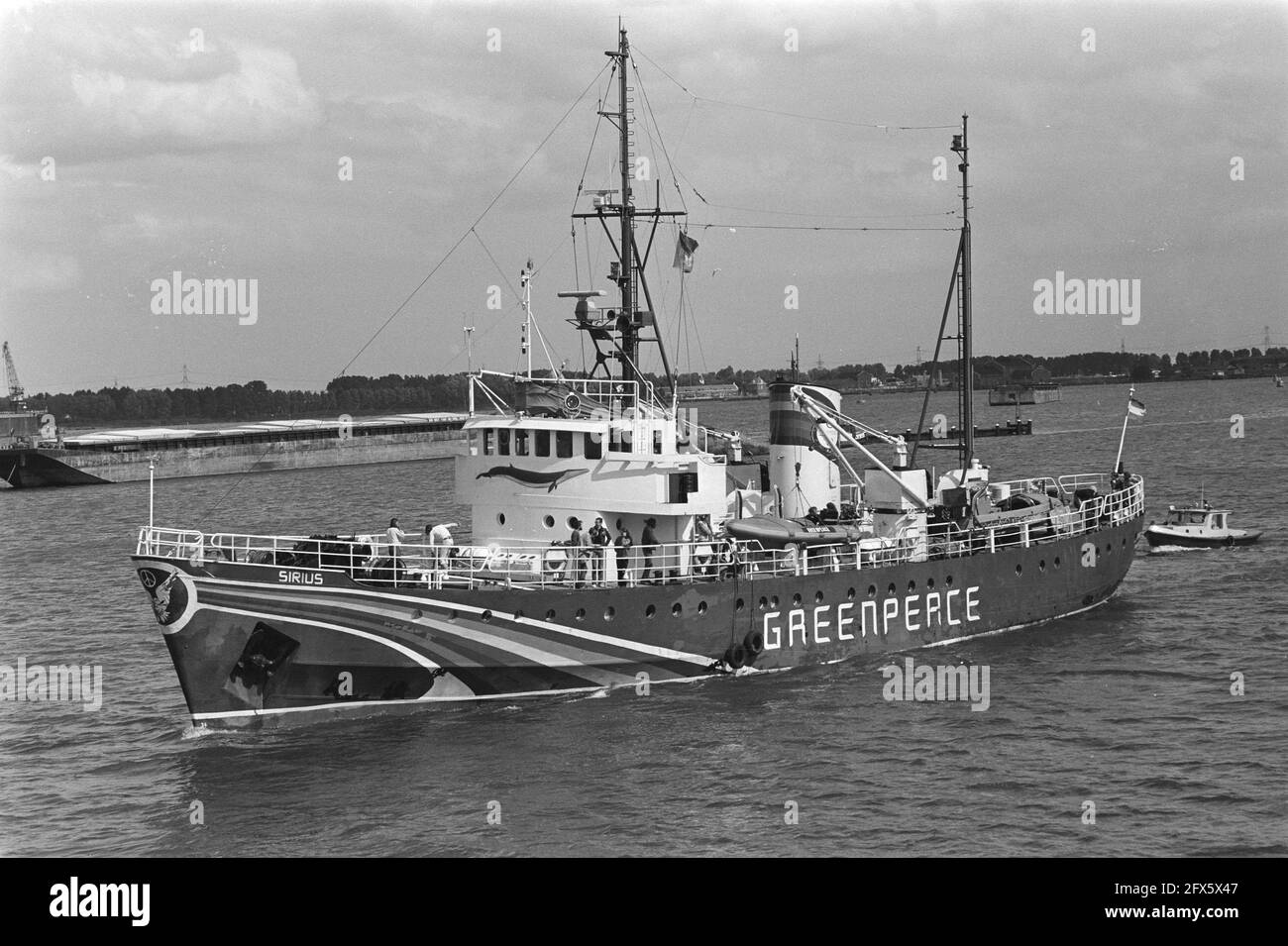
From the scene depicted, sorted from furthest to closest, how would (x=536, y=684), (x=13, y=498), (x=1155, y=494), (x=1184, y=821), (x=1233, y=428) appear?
1. (x=1233, y=428)
2. (x=13, y=498)
3. (x=1155, y=494)
4. (x=536, y=684)
5. (x=1184, y=821)

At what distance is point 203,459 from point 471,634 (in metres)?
87.2

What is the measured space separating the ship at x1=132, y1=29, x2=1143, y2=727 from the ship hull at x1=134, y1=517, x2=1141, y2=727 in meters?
0.04

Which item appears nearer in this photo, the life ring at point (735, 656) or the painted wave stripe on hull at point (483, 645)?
the painted wave stripe on hull at point (483, 645)

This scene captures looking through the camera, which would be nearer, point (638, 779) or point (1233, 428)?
point (638, 779)

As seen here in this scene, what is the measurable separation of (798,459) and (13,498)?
6943cm

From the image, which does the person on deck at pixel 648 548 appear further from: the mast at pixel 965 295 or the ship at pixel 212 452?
the ship at pixel 212 452

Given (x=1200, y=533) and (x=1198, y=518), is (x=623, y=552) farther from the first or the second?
(x=1198, y=518)

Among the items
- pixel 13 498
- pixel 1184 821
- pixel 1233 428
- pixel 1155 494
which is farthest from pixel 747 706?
pixel 1233 428

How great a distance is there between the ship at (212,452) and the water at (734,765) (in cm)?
6445

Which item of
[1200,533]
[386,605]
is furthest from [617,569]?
[1200,533]

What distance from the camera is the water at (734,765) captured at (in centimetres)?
2162

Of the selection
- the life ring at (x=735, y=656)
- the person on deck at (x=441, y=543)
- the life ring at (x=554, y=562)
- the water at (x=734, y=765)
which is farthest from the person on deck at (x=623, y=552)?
the person on deck at (x=441, y=543)
